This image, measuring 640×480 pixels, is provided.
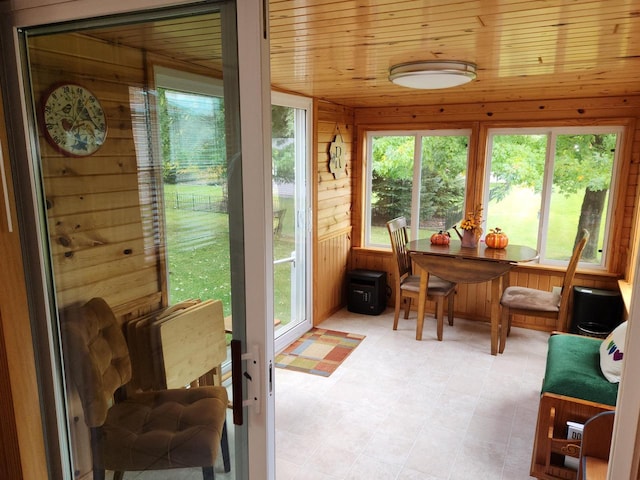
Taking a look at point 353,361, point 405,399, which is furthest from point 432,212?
point 405,399

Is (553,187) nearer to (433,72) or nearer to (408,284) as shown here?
(408,284)

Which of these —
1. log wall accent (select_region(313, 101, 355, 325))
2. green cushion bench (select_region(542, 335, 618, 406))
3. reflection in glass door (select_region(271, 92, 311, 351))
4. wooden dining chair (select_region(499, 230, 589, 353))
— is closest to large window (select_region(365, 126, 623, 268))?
log wall accent (select_region(313, 101, 355, 325))

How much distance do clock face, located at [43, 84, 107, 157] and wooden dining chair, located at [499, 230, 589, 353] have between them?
350 centimetres

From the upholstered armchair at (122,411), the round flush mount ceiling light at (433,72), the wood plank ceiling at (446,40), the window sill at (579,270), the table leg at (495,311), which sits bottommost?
the table leg at (495,311)

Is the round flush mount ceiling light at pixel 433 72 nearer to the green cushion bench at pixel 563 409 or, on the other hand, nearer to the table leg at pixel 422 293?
the green cushion bench at pixel 563 409

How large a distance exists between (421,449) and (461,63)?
2195 mm

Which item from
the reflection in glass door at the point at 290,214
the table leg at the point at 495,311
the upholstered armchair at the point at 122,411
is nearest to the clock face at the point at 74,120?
the upholstered armchair at the point at 122,411

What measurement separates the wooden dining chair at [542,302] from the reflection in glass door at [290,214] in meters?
1.79

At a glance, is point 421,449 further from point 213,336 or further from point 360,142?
point 360,142

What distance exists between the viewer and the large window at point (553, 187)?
4203 millimetres

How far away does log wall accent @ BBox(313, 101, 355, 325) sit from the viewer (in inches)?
172

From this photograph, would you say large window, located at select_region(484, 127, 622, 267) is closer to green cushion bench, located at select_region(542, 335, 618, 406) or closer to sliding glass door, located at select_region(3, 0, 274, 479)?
green cushion bench, located at select_region(542, 335, 618, 406)

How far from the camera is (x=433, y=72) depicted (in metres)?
2.50

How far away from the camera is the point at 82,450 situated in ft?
5.64
